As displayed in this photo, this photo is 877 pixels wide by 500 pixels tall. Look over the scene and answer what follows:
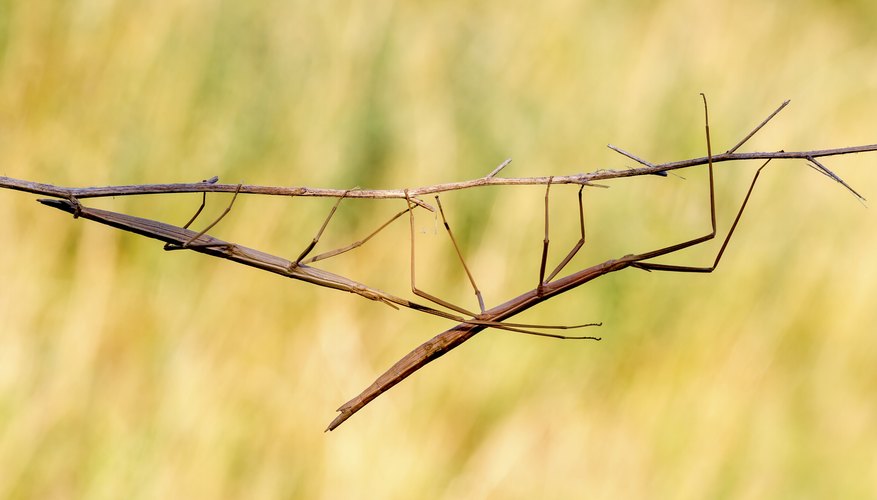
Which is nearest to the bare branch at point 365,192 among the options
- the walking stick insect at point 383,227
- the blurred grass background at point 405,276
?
the walking stick insect at point 383,227

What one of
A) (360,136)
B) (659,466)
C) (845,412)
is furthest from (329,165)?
(845,412)

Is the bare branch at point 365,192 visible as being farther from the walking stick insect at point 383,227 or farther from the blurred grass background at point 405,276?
the blurred grass background at point 405,276

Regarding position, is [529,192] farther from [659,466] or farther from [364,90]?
[659,466]

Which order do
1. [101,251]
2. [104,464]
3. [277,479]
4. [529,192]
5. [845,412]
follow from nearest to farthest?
[104,464]
[277,479]
[101,251]
[845,412]
[529,192]

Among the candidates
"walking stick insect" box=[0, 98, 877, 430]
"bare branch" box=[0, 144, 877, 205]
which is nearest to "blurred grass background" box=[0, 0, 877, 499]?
"walking stick insect" box=[0, 98, 877, 430]

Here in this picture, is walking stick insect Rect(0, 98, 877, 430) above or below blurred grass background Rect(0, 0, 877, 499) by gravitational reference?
below

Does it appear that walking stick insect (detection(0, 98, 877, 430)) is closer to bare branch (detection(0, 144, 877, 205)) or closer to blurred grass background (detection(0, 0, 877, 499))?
bare branch (detection(0, 144, 877, 205))

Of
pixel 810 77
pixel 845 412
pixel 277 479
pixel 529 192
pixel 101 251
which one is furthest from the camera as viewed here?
pixel 810 77

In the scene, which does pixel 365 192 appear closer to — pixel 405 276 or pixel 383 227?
pixel 383 227
